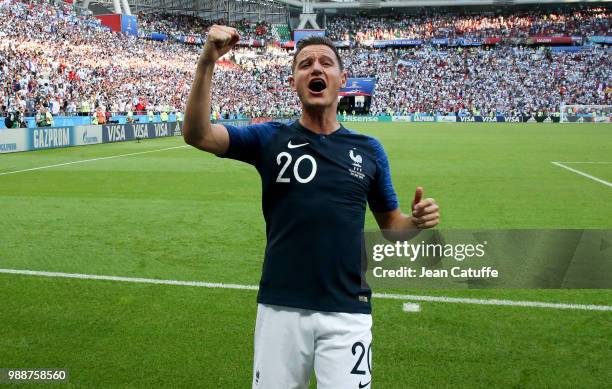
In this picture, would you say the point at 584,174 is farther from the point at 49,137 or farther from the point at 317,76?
the point at 49,137

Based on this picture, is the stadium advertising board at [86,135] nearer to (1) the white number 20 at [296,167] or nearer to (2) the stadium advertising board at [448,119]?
(1) the white number 20 at [296,167]

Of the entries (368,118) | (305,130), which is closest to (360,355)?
(305,130)

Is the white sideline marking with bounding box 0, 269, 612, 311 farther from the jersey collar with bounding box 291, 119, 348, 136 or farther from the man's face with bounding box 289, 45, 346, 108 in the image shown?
the man's face with bounding box 289, 45, 346, 108

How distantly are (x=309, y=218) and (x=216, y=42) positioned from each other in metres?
0.93

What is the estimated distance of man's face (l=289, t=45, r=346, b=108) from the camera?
113 inches

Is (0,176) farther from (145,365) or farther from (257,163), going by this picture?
(257,163)

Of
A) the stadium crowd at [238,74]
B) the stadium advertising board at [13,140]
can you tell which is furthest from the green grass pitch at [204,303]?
the stadium crowd at [238,74]

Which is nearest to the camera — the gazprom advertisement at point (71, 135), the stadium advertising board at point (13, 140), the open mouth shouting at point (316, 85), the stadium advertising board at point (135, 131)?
the open mouth shouting at point (316, 85)

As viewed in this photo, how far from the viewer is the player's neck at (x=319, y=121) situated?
2949 millimetres

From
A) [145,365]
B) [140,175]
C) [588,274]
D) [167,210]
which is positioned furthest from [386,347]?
[140,175]

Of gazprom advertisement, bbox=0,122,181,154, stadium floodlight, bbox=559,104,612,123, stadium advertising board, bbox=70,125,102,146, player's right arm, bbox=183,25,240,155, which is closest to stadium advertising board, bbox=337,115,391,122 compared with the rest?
stadium floodlight, bbox=559,104,612,123

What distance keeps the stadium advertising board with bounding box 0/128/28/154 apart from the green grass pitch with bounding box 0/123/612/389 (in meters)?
9.75

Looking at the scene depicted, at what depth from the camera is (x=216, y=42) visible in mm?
2635

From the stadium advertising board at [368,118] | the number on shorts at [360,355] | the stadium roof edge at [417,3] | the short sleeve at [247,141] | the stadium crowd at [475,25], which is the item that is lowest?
the stadium advertising board at [368,118]
